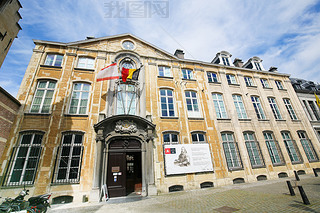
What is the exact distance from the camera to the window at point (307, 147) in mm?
14061

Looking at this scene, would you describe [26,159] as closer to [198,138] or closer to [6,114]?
[6,114]

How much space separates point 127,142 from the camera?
32.6 feet

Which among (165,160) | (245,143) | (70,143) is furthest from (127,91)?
(245,143)

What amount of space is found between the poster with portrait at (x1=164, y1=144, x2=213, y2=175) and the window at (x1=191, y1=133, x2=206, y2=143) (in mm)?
477

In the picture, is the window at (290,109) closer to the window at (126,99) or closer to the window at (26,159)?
the window at (126,99)

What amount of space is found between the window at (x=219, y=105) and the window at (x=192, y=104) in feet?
6.71

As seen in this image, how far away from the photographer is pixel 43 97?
32.6 ft

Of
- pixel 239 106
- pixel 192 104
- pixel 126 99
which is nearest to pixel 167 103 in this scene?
pixel 192 104

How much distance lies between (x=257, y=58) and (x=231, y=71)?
538cm

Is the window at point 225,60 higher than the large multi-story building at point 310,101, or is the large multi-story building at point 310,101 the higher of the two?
the window at point 225,60

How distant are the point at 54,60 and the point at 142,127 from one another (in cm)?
894

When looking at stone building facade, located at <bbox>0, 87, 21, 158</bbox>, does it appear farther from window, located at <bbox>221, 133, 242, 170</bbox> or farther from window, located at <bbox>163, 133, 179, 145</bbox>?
window, located at <bbox>221, 133, 242, 170</bbox>

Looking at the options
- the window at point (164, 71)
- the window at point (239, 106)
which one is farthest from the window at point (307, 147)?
the window at point (164, 71)

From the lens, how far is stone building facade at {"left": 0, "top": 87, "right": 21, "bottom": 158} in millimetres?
7875
